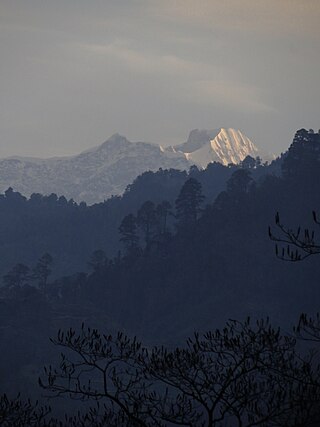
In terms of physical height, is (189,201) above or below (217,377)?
above

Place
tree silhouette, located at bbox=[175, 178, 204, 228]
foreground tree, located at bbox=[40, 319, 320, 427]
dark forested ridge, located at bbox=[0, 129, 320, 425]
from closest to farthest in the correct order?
foreground tree, located at bbox=[40, 319, 320, 427] < dark forested ridge, located at bbox=[0, 129, 320, 425] < tree silhouette, located at bbox=[175, 178, 204, 228]

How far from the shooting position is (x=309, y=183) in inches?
7589

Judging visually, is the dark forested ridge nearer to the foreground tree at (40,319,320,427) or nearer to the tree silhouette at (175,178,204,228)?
the tree silhouette at (175,178,204,228)

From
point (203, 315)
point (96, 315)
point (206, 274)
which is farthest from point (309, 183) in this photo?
point (96, 315)

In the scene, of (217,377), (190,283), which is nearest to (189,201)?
(190,283)

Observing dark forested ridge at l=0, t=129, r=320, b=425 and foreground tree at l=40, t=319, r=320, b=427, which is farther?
dark forested ridge at l=0, t=129, r=320, b=425

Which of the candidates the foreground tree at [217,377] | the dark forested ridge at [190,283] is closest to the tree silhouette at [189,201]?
the dark forested ridge at [190,283]

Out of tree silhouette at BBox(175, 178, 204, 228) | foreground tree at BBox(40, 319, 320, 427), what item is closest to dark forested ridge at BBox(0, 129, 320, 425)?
tree silhouette at BBox(175, 178, 204, 228)

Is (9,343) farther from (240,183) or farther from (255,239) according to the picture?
(240,183)

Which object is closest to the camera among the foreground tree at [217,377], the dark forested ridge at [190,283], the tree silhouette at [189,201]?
the foreground tree at [217,377]

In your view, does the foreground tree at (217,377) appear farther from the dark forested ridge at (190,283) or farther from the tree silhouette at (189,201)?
the tree silhouette at (189,201)

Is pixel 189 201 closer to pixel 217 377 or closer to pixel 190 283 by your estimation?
pixel 190 283

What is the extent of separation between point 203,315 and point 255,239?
2941cm

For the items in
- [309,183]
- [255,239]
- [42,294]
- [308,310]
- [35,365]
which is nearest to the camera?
[35,365]
